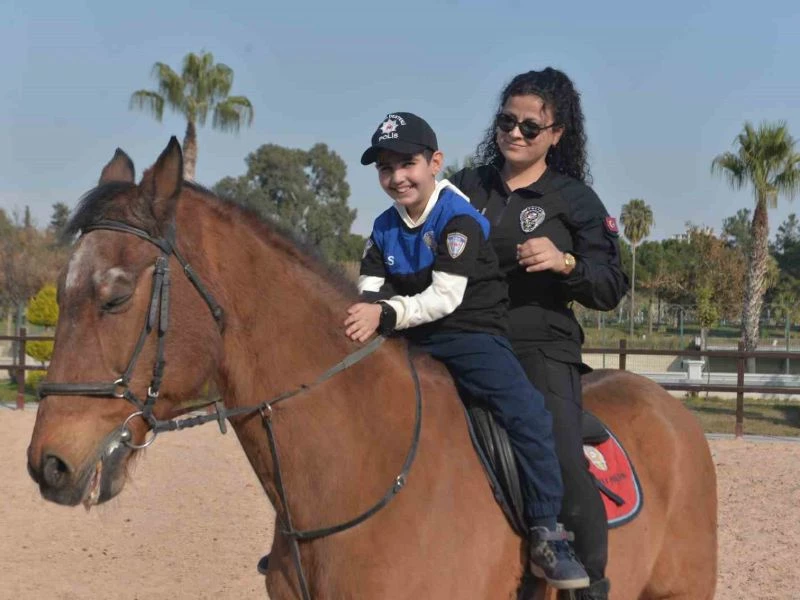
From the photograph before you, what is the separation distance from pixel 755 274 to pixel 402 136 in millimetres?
23685

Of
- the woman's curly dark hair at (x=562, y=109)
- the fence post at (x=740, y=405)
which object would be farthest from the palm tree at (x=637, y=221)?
the woman's curly dark hair at (x=562, y=109)

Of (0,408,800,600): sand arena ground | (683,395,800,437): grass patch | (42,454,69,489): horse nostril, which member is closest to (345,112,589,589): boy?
(42,454,69,489): horse nostril

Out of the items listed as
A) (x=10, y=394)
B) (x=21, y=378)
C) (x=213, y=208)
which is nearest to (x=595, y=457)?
(x=213, y=208)

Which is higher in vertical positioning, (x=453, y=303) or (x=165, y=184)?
(x=165, y=184)

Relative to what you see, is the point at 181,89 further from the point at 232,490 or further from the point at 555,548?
the point at 555,548

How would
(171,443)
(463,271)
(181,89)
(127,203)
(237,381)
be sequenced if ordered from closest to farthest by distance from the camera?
(127,203), (237,381), (463,271), (171,443), (181,89)

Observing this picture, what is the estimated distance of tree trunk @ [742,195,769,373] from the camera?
76.5 feet

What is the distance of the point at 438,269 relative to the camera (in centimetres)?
304

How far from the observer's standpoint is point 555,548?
9.97 feet

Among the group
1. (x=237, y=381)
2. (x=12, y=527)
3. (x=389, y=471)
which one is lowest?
(x=12, y=527)

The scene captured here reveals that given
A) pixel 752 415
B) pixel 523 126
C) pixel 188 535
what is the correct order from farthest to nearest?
1. pixel 752 415
2. pixel 188 535
3. pixel 523 126

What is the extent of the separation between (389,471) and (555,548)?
694 millimetres

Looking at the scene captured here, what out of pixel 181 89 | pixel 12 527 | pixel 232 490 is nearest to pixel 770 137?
pixel 181 89

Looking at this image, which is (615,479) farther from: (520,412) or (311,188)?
(311,188)
